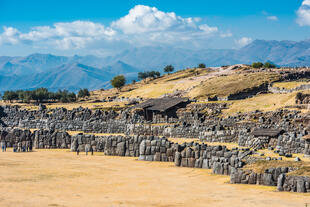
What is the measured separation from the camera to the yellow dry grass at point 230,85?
9951cm

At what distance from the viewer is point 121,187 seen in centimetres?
2809

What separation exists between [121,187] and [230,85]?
80.3 metres

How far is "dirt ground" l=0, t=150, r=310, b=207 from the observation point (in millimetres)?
22984

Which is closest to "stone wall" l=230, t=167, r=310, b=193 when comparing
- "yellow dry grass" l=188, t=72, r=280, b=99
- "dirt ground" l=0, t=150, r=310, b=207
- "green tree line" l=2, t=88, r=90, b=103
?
"dirt ground" l=0, t=150, r=310, b=207

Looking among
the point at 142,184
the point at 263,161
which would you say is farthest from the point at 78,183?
Result: the point at 263,161

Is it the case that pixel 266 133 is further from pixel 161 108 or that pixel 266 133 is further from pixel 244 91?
pixel 244 91

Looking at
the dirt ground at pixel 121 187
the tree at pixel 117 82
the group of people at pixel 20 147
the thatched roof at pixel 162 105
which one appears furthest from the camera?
the tree at pixel 117 82

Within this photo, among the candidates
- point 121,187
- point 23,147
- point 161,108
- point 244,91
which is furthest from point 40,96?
point 121,187

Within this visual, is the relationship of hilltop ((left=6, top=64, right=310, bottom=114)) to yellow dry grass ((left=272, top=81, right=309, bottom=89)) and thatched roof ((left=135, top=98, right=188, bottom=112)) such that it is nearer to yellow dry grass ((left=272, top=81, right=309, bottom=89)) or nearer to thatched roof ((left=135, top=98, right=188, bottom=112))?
yellow dry grass ((left=272, top=81, right=309, bottom=89))

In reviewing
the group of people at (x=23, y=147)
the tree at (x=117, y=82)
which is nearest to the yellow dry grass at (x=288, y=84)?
the group of people at (x=23, y=147)

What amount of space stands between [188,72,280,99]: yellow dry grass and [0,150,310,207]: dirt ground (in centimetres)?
6347

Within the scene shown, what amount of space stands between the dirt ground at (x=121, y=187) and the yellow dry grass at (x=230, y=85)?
6347 centimetres

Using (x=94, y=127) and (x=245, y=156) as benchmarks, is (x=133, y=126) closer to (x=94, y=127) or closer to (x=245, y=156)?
(x=94, y=127)

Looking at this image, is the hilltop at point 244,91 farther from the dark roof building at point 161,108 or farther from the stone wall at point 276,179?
the stone wall at point 276,179
